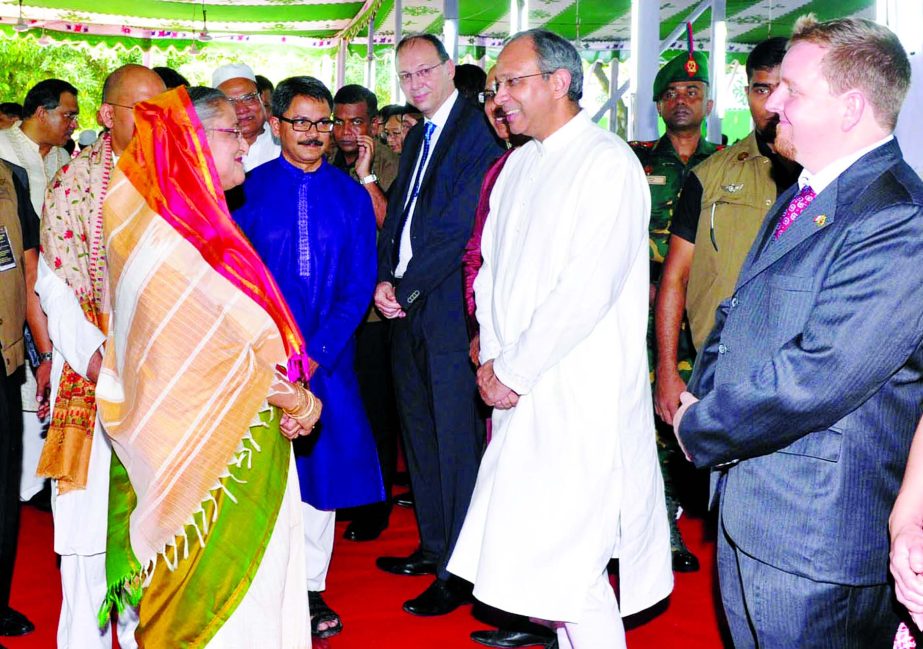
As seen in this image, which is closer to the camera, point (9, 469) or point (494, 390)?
point (494, 390)

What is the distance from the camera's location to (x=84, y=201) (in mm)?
2844

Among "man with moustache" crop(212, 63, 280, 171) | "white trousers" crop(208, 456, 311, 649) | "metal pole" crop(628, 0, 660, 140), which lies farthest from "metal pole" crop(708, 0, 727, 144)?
"white trousers" crop(208, 456, 311, 649)

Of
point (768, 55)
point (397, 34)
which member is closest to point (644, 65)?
point (768, 55)

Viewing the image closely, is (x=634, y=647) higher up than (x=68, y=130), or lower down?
lower down

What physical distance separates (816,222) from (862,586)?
659mm

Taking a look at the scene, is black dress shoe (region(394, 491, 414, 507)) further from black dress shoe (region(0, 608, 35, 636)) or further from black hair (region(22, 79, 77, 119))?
black hair (region(22, 79, 77, 119))

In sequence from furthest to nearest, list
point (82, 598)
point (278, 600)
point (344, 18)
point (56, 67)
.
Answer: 1. point (344, 18)
2. point (56, 67)
3. point (82, 598)
4. point (278, 600)

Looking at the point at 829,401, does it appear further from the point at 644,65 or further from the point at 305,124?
the point at 644,65

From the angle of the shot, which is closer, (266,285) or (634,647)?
(266,285)

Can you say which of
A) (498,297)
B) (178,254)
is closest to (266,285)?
(178,254)

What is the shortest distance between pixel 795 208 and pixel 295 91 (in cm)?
187

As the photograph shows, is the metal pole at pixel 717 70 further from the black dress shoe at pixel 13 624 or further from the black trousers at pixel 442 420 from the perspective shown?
the black dress shoe at pixel 13 624

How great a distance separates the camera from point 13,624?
10.9 feet

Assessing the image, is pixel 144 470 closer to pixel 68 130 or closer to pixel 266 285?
pixel 266 285
